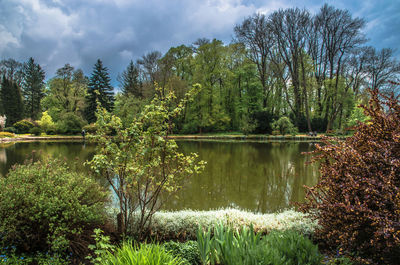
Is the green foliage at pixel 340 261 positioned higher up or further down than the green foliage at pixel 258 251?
further down

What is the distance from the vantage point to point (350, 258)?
2.24m

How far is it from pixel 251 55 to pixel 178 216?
33023mm

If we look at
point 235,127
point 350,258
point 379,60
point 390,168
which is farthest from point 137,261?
point 379,60

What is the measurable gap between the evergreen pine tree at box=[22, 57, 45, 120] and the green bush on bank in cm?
4707

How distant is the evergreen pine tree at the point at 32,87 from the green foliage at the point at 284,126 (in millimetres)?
41180

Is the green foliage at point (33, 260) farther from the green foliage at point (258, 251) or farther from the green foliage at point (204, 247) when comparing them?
the green foliage at point (258, 251)

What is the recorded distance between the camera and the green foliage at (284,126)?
2512 cm

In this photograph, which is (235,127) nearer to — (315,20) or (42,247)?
(315,20)

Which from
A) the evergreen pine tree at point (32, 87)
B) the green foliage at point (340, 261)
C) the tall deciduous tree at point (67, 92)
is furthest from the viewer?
the evergreen pine tree at point (32, 87)

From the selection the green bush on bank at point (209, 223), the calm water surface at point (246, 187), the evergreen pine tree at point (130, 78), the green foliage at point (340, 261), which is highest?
the evergreen pine tree at point (130, 78)

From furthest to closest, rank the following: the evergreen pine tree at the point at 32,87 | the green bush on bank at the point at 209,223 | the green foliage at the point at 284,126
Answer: the evergreen pine tree at the point at 32,87 → the green foliage at the point at 284,126 → the green bush on bank at the point at 209,223

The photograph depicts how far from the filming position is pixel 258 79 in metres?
32.4

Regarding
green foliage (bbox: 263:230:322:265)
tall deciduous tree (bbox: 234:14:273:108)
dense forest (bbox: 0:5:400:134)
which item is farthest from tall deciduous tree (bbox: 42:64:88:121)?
green foliage (bbox: 263:230:322:265)

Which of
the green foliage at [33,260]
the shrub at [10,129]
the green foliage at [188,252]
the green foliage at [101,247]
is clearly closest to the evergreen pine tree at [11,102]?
the shrub at [10,129]
